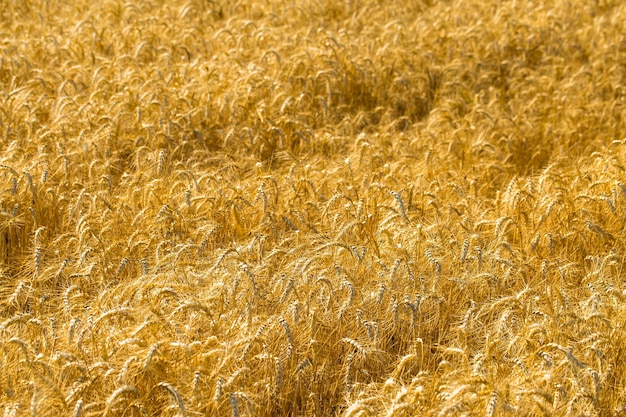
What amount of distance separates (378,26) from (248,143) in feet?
8.49

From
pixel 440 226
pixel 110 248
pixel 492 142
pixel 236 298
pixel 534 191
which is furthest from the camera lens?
pixel 492 142

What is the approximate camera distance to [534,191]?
4.66m

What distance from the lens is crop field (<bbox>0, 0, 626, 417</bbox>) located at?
3.01m

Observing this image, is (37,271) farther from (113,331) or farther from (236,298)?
(236,298)

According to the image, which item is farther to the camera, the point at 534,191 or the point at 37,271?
the point at 534,191

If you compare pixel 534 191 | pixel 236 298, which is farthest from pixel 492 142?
pixel 236 298

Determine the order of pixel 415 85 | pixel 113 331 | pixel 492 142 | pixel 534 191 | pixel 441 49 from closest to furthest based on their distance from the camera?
pixel 113 331, pixel 534 191, pixel 492 142, pixel 415 85, pixel 441 49

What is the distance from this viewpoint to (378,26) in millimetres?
7250

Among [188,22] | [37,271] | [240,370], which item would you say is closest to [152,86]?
[188,22]

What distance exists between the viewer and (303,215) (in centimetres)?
427

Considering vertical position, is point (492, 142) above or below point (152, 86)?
below

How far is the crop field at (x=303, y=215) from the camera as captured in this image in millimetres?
3008

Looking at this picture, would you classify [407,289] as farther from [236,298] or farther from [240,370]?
[240,370]

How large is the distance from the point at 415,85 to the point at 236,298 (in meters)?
3.47
